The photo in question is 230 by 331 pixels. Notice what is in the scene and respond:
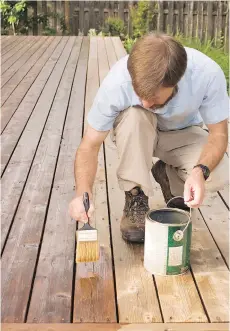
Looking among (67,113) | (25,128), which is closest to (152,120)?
(25,128)

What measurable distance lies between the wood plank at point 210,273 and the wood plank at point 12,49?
530cm

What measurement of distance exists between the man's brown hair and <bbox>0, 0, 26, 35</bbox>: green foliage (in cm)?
923

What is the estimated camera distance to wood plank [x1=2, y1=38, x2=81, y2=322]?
2.06m

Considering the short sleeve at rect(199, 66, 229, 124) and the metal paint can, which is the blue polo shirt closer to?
the short sleeve at rect(199, 66, 229, 124)

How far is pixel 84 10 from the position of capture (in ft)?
38.6

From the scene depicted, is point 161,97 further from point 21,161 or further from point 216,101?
point 21,161

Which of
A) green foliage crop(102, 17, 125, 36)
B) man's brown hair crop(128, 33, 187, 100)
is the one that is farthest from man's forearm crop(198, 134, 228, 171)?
green foliage crop(102, 17, 125, 36)

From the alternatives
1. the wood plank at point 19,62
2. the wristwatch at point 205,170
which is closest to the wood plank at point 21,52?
the wood plank at point 19,62

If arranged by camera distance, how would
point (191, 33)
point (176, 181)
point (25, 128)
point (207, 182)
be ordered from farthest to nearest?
1. point (191, 33)
2. point (25, 128)
3. point (176, 181)
4. point (207, 182)

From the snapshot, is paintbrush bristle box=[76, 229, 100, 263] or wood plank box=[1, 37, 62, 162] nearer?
paintbrush bristle box=[76, 229, 100, 263]

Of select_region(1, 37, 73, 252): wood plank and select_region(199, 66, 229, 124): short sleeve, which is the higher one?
select_region(199, 66, 229, 124): short sleeve

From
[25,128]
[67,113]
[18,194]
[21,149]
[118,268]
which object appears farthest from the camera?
[67,113]

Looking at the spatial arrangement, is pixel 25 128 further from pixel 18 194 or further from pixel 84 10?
pixel 84 10

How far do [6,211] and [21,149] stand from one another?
3.34 ft
